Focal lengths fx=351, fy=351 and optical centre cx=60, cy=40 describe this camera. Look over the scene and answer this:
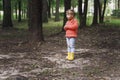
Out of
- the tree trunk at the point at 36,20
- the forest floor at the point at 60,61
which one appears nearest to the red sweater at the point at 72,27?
the forest floor at the point at 60,61

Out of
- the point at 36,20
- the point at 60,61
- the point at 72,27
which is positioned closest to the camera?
the point at 60,61

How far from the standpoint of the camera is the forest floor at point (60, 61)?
335 inches

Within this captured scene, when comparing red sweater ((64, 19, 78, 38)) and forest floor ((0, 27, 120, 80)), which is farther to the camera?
red sweater ((64, 19, 78, 38))

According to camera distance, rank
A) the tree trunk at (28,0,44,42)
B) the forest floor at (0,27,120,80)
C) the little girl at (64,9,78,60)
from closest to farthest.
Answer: the forest floor at (0,27,120,80) < the little girl at (64,9,78,60) < the tree trunk at (28,0,44,42)

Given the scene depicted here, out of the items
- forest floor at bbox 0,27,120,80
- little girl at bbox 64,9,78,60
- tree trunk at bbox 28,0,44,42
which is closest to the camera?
forest floor at bbox 0,27,120,80

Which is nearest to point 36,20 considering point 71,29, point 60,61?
point 71,29

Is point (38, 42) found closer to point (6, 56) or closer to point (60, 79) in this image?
point (6, 56)

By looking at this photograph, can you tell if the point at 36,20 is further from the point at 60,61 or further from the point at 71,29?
the point at 60,61

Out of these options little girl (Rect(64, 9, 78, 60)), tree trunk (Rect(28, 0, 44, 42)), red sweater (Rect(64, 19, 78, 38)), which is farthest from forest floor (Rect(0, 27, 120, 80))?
red sweater (Rect(64, 19, 78, 38))

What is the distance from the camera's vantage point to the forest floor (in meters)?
8.50

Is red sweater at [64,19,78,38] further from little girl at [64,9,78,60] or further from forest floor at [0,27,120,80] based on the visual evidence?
forest floor at [0,27,120,80]

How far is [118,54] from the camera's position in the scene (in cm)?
1143

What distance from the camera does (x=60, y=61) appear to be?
33.9 feet

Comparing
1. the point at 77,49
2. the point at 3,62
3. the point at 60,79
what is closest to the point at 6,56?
the point at 3,62
